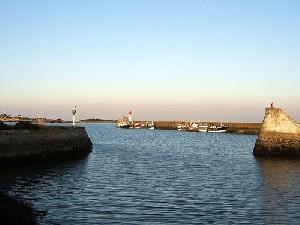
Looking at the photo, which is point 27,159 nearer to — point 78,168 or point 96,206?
point 78,168

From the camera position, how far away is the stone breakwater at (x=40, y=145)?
107ft

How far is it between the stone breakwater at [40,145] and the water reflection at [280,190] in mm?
18901

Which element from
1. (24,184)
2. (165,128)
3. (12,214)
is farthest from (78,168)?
(165,128)

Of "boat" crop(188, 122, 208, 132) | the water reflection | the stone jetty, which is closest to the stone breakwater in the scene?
the water reflection

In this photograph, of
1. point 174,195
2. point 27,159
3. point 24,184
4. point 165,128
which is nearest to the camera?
point 174,195

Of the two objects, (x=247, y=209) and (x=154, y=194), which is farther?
(x=154, y=194)

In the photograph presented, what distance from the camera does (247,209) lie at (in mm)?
19984

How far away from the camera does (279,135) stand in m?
47.4

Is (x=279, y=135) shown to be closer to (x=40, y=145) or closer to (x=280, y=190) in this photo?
(x=280, y=190)

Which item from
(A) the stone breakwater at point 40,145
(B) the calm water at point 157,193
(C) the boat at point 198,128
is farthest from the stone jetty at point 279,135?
(C) the boat at point 198,128

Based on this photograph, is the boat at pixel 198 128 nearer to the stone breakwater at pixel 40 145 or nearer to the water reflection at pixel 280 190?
the stone breakwater at pixel 40 145

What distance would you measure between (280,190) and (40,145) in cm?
2151

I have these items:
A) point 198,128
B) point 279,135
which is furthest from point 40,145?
point 198,128

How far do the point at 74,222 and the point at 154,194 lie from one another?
7275 mm
